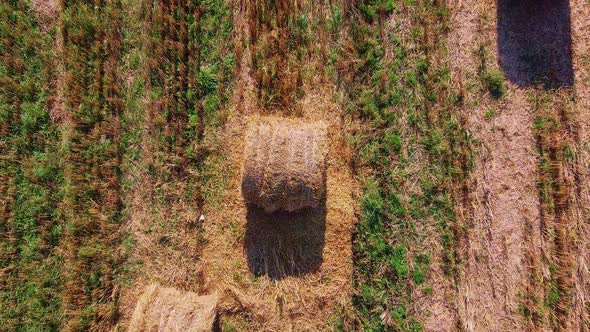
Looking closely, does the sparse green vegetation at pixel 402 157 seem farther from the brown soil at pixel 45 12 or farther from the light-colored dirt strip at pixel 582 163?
the brown soil at pixel 45 12

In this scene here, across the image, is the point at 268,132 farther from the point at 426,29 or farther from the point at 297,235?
the point at 426,29

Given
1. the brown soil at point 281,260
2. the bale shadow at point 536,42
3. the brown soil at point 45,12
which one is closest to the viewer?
the brown soil at point 281,260

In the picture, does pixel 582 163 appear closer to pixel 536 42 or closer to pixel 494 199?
pixel 494 199

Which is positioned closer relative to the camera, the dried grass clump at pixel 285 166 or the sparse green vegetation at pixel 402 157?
the dried grass clump at pixel 285 166

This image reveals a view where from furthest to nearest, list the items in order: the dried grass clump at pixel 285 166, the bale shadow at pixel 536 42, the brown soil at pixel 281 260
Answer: the bale shadow at pixel 536 42 → the brown soil at pixel 281 260 → the dried grass clump at pixel 285 166

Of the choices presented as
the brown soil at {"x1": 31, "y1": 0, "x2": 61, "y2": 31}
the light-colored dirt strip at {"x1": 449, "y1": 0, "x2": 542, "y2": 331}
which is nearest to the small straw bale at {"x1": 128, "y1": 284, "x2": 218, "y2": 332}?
the light-colored dirt strip at {"x1": 449, "y1": 0, "x2": 542, "y2": 331}

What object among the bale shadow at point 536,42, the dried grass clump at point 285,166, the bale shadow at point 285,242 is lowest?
the bale shadow at point 285,242

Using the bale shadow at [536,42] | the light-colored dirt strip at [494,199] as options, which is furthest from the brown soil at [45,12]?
the bale shadow at [536,42]
